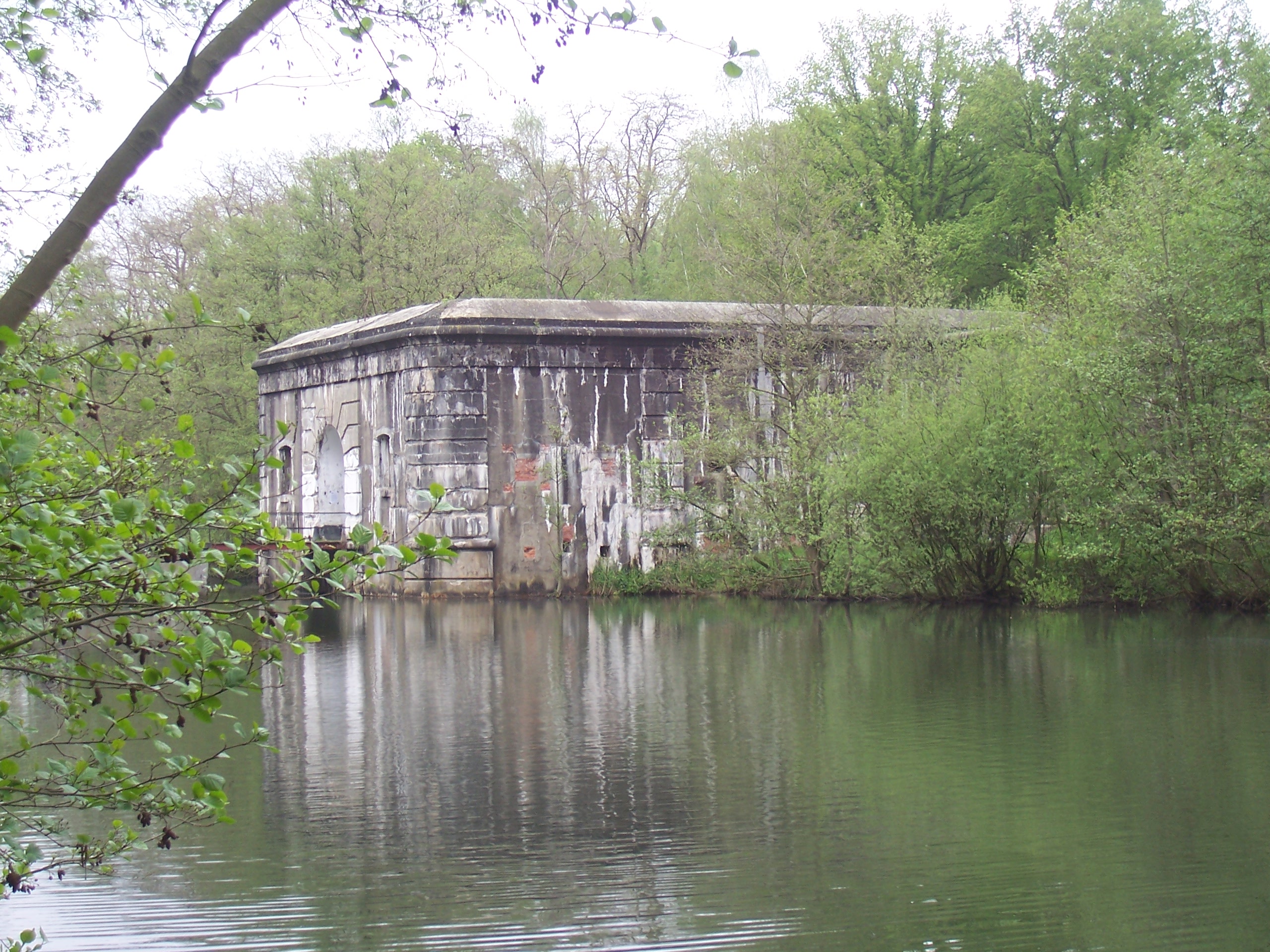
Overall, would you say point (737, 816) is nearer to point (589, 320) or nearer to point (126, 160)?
point (126, 160)

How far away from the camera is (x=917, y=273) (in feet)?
77.7

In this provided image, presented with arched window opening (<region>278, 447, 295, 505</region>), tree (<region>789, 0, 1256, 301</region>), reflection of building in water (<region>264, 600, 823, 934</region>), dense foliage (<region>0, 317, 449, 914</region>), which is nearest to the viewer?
dense foliage (<region>0, 317, 449, 914</region>)

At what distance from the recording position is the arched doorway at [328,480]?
26.7 m

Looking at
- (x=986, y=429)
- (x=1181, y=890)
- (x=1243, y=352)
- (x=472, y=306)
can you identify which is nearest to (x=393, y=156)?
(x=472, y=306)

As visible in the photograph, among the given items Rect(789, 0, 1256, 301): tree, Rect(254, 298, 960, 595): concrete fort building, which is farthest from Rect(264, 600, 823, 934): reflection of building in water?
Rect(789, 0, 1256, 301): tree

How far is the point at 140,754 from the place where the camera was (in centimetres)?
901

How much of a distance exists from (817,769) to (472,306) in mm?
16415

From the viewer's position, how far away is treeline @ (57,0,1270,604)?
55.9 ft

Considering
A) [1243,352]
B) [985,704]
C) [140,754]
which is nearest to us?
[140,754]

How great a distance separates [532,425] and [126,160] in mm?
19643

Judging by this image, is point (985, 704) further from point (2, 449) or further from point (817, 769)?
point (2, 449)

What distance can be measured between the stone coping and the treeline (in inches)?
15.2

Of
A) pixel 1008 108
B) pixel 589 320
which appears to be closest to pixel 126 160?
pixel 589 320

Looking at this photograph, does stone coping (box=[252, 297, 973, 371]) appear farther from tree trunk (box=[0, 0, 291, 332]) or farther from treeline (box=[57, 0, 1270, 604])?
tree trunk (box=[0, 0, 291, 332])
